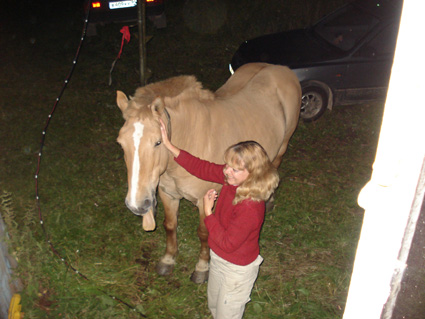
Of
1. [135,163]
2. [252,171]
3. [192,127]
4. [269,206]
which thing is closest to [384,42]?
[269,206]

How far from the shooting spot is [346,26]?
25.8 ft

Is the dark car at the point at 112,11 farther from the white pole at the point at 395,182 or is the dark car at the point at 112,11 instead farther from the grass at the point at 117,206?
the white pole at the point at 395,182

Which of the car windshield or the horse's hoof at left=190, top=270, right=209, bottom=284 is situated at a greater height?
the car windshield

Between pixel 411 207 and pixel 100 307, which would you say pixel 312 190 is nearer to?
pixel 100 307

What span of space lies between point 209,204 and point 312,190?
11.3ft

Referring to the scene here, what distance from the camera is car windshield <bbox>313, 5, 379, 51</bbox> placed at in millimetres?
7637

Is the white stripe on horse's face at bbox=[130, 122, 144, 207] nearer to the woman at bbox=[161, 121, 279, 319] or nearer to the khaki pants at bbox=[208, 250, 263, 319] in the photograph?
the woman at bbox=[161, 121, 279, 319]

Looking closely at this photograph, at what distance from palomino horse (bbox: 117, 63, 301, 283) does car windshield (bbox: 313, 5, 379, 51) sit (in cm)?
306

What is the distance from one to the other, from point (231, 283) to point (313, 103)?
5.27 metres

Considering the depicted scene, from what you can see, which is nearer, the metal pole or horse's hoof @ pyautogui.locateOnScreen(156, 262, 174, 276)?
horse's hoof @ pyautogui.locateOnScreen(156, 262, 174, 276)

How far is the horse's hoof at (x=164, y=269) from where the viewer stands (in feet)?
14.8

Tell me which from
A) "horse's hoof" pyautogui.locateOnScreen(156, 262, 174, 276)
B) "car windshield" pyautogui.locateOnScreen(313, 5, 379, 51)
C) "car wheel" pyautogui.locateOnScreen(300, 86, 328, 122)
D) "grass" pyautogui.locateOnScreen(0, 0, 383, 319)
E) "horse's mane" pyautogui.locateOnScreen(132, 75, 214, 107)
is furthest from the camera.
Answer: "car windshield" pyautogui.locateOnScreen(313, 5, 379, 51)

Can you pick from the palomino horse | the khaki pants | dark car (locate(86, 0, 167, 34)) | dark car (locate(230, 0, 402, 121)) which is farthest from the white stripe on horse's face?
dark car (locate(86, 0, 167, 34))

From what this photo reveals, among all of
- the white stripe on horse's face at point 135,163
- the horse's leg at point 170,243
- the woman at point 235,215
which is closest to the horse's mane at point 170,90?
the white stripe on horse's face at point 135,163
